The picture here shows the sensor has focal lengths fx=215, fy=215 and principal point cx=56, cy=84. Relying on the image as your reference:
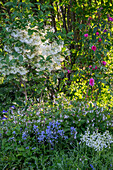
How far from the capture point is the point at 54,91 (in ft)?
14.4

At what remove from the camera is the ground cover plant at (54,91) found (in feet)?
7.41

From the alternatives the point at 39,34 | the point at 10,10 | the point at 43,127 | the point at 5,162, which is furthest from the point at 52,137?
the point at 10,10

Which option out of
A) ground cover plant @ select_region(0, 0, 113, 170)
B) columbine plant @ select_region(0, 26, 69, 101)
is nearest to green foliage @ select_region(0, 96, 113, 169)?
ground cover plant @ select_region(0, 0, 113, 170)

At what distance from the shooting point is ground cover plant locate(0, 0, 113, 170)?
7.41 ft

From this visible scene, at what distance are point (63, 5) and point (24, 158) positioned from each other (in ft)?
10.5

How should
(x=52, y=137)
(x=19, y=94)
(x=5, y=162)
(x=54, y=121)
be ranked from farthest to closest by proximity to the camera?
(x=19, y=94)
(x=54, y=121)
(x=52, y=137)
(x=5, y=162)

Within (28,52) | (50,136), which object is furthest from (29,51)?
(50,136)

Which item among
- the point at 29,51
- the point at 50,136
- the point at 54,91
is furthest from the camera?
the point at 54,91

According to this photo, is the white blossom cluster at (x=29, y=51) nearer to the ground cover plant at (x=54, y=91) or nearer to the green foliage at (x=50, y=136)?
the ground cover plant at (x=54, y=91)

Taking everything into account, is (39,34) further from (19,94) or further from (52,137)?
(52,137)

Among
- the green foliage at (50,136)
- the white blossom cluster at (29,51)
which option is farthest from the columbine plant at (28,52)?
the green foliage at (50,136)

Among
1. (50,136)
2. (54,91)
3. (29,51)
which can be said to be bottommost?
(50,136)

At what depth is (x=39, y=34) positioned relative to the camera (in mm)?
3443

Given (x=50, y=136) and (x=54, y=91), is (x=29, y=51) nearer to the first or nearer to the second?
(x=54, y=91)
